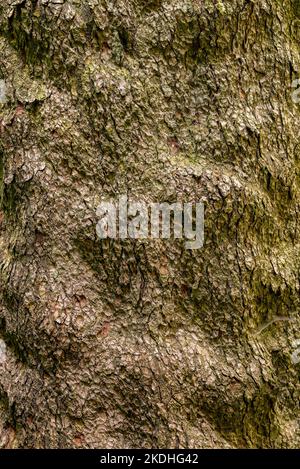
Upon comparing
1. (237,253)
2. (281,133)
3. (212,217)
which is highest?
(281,133)

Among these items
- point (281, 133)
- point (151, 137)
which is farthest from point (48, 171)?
point (281, 133)

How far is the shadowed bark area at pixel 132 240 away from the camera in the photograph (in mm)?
1850

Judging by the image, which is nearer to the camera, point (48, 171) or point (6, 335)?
point (48, 171)

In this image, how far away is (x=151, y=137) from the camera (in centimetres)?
187

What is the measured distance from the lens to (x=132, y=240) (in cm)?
186

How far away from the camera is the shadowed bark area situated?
6.07ft

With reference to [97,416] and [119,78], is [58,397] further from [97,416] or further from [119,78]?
[119,78]

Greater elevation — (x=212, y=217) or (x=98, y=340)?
(x=212, y=217)

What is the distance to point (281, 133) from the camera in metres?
1.97

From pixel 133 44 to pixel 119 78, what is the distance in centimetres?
12
